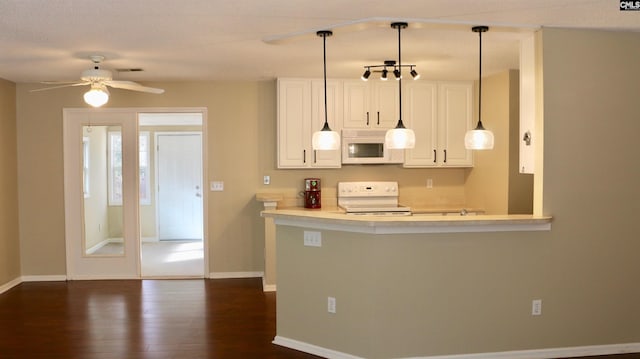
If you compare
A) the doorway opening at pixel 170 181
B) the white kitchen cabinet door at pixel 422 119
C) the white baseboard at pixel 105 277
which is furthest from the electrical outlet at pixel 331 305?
the doorway opening at pixel 170 181

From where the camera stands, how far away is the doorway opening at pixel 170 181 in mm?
8805

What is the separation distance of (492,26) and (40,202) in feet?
16.9

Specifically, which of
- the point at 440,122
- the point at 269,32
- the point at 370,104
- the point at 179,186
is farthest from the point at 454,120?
the point at 179,186

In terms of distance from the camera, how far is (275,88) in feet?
19.6

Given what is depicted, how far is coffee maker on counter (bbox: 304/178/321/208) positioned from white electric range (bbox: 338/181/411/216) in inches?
11.0

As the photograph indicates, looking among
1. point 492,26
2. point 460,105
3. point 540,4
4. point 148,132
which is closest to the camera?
point 540,4

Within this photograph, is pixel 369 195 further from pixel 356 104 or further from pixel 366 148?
pixel 356 104

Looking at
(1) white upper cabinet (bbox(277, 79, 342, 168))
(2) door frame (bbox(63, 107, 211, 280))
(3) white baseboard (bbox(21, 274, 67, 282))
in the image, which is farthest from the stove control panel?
(3) white baseboard (bbox(21, 274, 67, 282))

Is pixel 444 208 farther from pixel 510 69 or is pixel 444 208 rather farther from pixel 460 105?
pixel 510 69

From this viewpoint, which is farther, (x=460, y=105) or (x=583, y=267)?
(x=460, y=105)

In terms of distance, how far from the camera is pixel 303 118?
573 cm

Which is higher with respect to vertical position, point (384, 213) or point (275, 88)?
point (275, 88)

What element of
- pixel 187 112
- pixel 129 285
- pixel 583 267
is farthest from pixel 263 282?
pixel 583 267

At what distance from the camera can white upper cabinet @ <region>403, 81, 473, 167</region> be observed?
5.86m
